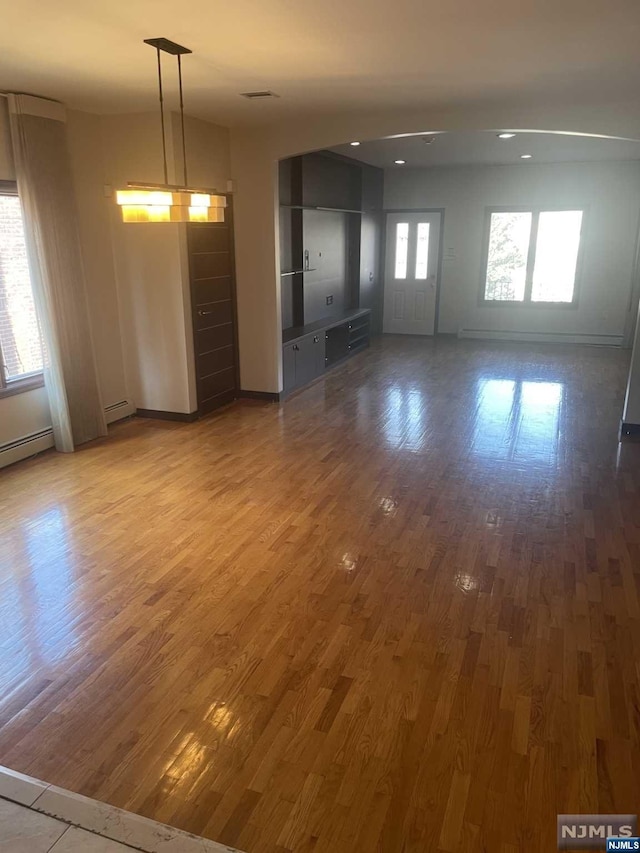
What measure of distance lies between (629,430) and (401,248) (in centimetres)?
635

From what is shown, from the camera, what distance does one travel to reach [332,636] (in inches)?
113

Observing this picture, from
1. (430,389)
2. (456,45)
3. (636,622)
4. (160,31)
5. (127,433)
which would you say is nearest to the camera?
(636,622)

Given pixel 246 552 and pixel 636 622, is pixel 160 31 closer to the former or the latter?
pixel 246 552

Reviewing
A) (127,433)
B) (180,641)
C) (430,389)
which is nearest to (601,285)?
(430,389)

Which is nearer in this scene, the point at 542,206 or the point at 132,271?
the point at 132,271

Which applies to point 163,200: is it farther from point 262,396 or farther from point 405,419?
point 262,396

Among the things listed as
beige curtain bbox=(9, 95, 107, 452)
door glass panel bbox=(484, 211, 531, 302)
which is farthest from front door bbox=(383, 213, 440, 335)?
beige curtain bbox=(9, 95, 107, 452)

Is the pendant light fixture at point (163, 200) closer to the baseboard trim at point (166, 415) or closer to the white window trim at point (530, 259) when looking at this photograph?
the baseboard trim at point (166, 415)

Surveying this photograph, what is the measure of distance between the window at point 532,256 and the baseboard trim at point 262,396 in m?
5.43

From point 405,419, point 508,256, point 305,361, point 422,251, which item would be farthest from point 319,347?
point 508,256

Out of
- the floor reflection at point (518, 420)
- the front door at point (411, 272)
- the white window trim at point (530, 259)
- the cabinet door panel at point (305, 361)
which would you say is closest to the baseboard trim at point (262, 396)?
the cabinet door panel at point (305, 361)

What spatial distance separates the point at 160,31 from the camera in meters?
3.21

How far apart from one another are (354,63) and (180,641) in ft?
11.7

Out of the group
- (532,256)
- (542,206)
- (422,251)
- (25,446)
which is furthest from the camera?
(422,251)
